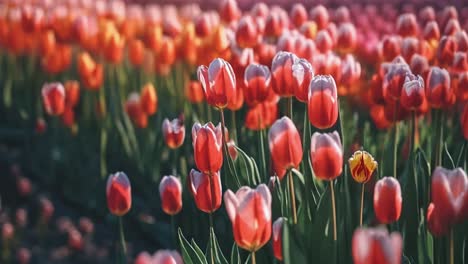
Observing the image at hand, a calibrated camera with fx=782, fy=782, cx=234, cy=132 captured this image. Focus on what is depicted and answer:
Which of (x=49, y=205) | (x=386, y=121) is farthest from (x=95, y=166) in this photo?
(x=386, y=121)

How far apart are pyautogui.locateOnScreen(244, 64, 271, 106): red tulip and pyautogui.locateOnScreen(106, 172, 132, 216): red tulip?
1.40 ft

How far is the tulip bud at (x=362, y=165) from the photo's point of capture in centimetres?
178

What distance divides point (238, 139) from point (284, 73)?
914 millimetres

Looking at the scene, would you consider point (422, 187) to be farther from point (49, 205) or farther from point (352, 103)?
point (49, 205)

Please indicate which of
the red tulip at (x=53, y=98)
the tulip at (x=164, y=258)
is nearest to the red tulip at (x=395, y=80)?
the tulip at (x=164, y=258)

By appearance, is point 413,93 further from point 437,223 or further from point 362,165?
point 437,223

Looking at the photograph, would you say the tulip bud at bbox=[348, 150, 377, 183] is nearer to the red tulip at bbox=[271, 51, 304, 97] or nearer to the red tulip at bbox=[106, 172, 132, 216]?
the red tulip at bbox=[271, 51, 304, 97]

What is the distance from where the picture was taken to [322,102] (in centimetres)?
178

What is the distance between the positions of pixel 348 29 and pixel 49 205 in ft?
5.25

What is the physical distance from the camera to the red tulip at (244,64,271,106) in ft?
7.18

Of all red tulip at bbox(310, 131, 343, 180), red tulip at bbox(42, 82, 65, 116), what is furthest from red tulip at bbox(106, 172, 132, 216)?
red tulip at bbox(42, 82, 65, 116)

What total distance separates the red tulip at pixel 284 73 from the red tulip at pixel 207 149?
1.10ft

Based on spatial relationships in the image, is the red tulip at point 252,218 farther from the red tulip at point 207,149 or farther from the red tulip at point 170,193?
the red tulip at point 170,193

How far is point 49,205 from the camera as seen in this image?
3674mm
